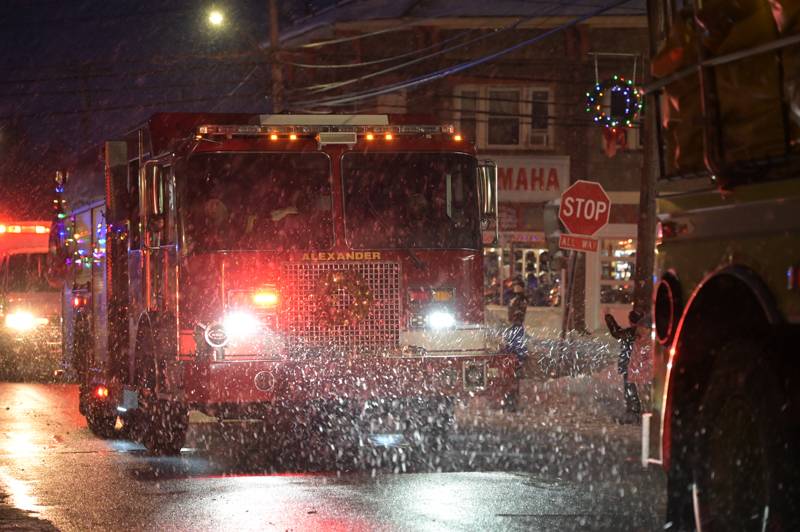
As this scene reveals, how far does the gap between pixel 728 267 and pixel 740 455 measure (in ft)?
2.35

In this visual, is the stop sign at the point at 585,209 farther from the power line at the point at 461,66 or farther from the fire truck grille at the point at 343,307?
the fire truck grille at the point at 343,307

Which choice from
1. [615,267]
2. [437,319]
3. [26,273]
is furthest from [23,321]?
[615,267]

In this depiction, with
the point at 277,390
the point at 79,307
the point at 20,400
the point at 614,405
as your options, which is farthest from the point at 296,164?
the point at 20,400

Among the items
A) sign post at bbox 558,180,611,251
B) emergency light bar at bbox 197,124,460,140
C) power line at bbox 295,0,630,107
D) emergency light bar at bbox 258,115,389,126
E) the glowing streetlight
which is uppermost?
the glowing streetlight

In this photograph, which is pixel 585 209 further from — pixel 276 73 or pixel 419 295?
pixel 276 73

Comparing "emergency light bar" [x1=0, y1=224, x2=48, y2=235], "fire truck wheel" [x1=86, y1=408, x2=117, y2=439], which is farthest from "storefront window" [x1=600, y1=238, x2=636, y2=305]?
"fire truck wheel" [x1=86, y1=408, x2=117, y2=439]

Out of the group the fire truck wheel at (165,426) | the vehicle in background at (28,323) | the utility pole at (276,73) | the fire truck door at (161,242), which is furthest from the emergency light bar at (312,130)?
the utility pole at (276,73)

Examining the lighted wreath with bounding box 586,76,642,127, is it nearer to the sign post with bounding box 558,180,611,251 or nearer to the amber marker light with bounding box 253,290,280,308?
the sign post with bounding box 558,180,611,251

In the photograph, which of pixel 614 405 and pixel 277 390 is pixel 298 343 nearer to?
pixel 277 390

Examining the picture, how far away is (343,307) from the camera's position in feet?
36.7

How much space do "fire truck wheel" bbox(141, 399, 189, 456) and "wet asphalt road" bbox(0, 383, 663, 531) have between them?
149 millimetres

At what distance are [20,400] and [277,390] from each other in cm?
859

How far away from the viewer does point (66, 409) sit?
17.2 metres

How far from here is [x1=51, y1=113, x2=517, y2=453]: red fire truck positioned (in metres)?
11.0
